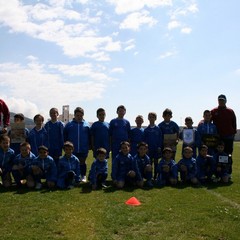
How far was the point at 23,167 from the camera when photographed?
1008cm

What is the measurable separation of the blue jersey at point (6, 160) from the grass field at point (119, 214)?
0.74 m

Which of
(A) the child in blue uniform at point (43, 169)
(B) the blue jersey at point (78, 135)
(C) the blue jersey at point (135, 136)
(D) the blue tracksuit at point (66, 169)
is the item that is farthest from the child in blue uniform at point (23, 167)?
(C) the blue jersey at point (135, 136)

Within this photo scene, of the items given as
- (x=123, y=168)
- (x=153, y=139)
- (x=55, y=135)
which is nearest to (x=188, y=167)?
(x=153, y=139)

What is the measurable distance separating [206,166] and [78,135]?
389 centimetres

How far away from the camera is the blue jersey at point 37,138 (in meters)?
11.0

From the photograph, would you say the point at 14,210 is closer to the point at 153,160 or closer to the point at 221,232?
the point at 221,232

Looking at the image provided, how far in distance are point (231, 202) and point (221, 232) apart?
2499mm

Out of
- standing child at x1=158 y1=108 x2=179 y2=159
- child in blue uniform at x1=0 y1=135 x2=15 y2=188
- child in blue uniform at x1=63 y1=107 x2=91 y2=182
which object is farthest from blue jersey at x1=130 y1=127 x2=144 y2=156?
child in blue uniform at x1=0 y1=135 x2=15 y2=188

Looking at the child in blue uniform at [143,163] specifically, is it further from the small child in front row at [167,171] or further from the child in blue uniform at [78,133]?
the child in blue uniform at [78,133]

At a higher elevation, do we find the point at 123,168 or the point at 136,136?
the point at 136,136

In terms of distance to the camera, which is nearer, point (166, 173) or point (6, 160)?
point (6, 160)

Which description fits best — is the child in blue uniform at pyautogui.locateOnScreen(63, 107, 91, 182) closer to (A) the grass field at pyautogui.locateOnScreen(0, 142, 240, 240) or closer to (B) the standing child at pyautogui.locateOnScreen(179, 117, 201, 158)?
(A) the grass field at pyautogui.locateOnScreen(0, 142, 240, 240)

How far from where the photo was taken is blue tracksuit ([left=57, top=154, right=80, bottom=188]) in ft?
32.8

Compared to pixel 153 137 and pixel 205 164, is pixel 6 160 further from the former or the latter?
pixel 205 164
